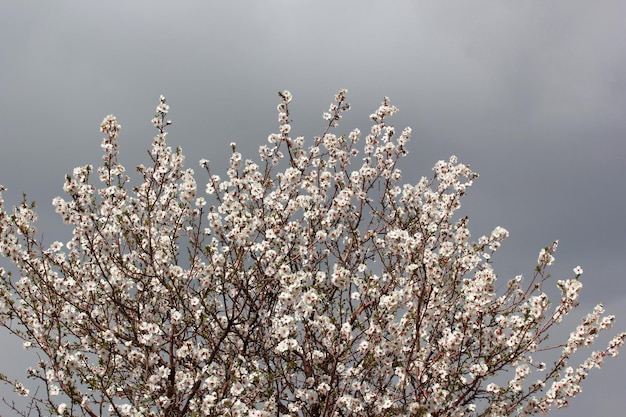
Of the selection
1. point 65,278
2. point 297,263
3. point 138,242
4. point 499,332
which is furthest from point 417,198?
point 65,278

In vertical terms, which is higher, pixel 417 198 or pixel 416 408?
pixel 417 198

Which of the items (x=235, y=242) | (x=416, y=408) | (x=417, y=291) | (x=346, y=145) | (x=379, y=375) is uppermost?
(x=346, y=145)

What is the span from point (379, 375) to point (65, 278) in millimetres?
5641

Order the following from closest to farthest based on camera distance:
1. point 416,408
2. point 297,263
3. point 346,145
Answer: point 416,408 < point 297,263 < point 346,145

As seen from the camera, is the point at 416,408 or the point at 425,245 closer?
the point at 416,408

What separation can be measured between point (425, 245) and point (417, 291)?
961mm

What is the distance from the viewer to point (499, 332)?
9.75 metres

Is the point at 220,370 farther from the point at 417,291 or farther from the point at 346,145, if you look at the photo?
the point at 346,145

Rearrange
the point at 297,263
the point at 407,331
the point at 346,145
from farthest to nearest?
the point at 346,145 < the point at 297,263 < the point at 407,331

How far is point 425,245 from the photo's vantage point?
396 inches

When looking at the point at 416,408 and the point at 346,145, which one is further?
the point at 346,145

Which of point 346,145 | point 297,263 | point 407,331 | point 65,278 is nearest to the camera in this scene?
point 407,331

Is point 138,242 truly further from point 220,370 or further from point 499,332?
point 499,332

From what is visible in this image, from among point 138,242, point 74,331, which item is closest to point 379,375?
point 138,242
